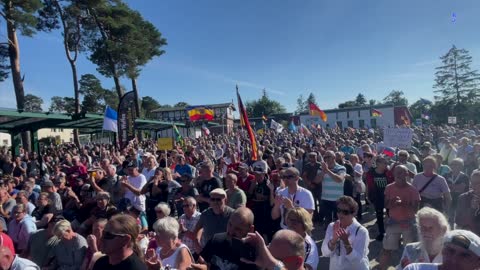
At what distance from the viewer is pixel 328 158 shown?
22.4 ft

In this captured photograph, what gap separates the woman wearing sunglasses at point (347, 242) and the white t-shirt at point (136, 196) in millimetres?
3773

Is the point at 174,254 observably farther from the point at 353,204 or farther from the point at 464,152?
the point at 464,152

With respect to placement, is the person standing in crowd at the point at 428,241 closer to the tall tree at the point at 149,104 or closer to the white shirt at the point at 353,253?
the white shirt at the point at 353,253

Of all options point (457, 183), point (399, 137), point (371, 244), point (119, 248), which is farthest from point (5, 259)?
point (399, 137)

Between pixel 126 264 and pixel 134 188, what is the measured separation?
13.1 feet

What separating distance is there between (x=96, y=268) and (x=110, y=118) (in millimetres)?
10613

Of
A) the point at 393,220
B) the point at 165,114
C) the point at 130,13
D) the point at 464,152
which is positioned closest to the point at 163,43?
the point at 130,13

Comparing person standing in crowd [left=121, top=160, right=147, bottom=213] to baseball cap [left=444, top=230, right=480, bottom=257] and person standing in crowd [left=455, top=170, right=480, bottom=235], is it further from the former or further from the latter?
baseball cap [left=444, top=230, right=480, bottom=257]

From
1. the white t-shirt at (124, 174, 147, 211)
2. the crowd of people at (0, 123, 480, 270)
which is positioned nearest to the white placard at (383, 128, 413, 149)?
the crowd of people at (0, 123, 480, 270)

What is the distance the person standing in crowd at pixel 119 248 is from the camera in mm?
2432

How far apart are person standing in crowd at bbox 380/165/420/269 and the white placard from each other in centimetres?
425

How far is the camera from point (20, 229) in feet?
16.5

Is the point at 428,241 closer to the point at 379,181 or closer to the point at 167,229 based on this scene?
the point at 167,229

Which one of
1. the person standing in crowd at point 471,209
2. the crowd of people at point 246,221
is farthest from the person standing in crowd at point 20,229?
the person standing in crowd at point 471,209
